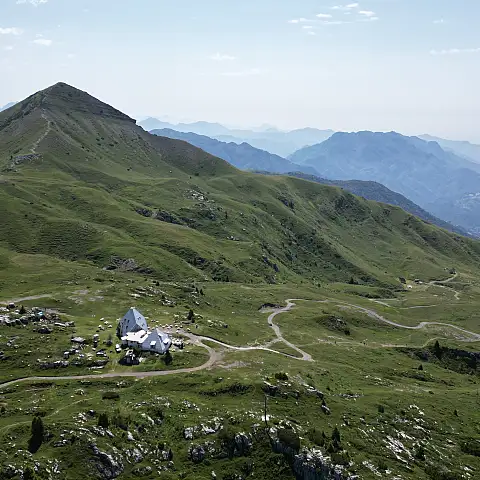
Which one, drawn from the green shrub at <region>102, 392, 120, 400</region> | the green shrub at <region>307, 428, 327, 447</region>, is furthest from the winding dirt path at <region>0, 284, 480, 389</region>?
the green shrub at <region>307, 428, 327, 447</region>

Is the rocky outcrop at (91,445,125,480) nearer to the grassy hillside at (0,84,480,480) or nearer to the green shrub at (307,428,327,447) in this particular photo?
the grassy hillside at (0,84,480,480)

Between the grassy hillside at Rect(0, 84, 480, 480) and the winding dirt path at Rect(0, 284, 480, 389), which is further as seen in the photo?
the winding dirt path at Rect(0, 284, 480, 389)

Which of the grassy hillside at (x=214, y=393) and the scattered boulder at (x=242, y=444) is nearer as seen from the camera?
the grassy hillside at (x=214, y=393)

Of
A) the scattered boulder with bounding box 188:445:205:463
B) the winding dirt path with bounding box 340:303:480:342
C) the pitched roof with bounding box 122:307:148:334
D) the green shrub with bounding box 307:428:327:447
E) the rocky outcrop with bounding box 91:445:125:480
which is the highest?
the pitched roof with bounding box 122:307:148:334

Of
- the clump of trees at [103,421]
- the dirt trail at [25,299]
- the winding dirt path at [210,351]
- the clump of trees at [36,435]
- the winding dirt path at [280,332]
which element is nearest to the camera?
the clump of trees at [36,435]

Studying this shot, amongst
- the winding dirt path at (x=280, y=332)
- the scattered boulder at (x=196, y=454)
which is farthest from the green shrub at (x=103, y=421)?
the winding dirt path at (x=280, y=332)

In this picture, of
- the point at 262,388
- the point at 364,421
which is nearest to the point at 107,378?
the point at 262,388

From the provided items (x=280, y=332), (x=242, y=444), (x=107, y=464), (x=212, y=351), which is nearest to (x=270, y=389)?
(x=242, y=444)

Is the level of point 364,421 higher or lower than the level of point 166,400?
lower

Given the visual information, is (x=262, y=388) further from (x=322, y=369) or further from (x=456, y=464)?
(x=456, y=464)

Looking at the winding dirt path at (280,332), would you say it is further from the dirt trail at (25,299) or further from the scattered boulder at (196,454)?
the dirt trail at (25,299)

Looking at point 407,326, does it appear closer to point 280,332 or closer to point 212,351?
point 280,332
